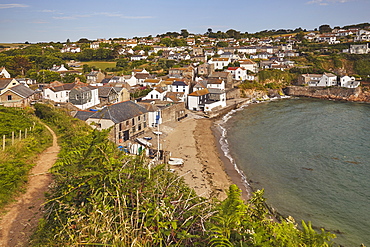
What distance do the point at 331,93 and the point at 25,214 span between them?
199ft

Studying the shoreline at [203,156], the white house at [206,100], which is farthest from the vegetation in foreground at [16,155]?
the white house at [206,100]

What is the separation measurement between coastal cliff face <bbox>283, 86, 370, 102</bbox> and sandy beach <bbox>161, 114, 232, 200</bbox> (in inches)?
1289

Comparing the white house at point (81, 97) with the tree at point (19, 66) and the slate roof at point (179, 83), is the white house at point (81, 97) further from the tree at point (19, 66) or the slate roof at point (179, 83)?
the tree at point (19, 66)

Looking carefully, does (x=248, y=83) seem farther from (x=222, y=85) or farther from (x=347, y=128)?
(x=347, y=128)

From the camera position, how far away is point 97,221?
3.91m

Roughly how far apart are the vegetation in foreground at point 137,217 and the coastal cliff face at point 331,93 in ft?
192

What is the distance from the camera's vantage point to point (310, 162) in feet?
70.6

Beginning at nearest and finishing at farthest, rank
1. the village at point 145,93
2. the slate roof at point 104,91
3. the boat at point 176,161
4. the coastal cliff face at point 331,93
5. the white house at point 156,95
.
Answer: the boat at point 176,161 < the village at point 145,93 < the slate roof at point 104,91 < the white house at point 156,95 < the coastal cliff face at point 331,93

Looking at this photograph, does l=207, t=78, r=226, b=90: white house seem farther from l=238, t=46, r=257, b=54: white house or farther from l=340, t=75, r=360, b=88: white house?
l=238, t=46, r=257, b=54: white house

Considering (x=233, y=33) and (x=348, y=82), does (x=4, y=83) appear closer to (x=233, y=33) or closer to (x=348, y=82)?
(x=348, y=82)

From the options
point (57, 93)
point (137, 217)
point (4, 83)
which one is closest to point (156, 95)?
point (57, 93)

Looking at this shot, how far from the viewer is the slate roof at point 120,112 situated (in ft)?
75.6

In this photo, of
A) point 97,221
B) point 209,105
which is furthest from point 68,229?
point 209,105

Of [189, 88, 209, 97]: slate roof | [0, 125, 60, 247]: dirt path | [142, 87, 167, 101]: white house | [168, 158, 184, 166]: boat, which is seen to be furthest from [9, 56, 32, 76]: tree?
[0, 125, 60, 247]: dirt path
